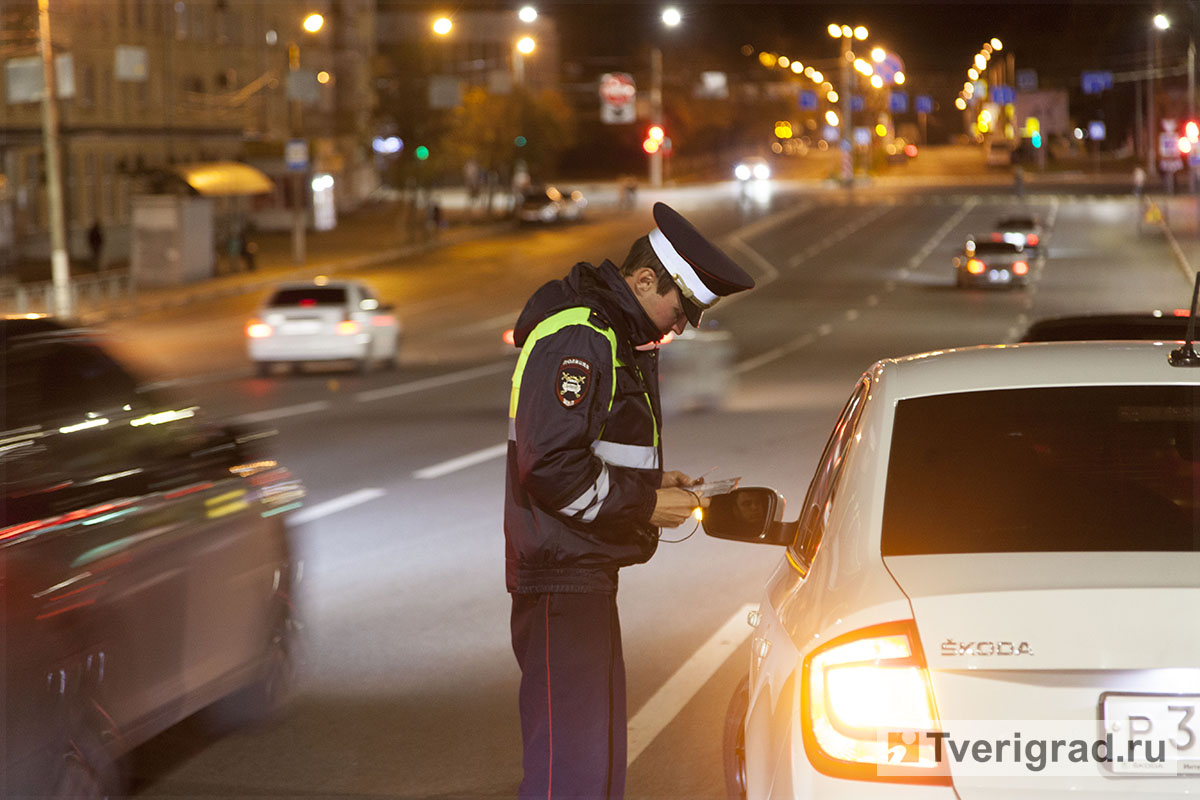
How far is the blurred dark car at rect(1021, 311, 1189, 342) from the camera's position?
8.73 metres

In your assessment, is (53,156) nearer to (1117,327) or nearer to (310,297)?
(310,297)

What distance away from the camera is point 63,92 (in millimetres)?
38562

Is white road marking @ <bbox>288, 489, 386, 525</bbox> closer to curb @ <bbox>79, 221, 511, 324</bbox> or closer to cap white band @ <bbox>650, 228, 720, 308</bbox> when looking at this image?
cap white band @ <bbox>650, 228, 720, 308</bbox>

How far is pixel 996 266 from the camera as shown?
46688 mm

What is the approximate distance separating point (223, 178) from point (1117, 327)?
172 ft

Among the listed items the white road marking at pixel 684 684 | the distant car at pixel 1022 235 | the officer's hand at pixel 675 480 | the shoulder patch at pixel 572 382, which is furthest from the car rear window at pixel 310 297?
the distant car at pixel 1022 235

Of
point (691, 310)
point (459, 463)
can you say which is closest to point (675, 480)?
point (691, 310)

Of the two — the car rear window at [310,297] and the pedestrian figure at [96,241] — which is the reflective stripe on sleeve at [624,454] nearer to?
Answer: the car rear window at [310,297]

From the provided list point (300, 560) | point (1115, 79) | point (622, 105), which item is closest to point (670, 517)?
point (300, 560)

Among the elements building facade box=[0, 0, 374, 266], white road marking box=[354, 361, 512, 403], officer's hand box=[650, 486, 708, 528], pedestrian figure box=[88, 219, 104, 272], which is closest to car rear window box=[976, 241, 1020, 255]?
building facade box=[0, 0, 374, 266]

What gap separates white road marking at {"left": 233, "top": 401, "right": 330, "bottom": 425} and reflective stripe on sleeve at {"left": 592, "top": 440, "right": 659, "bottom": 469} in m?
15.8

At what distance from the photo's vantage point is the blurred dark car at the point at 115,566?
15.7 ft

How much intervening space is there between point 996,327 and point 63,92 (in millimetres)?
21382

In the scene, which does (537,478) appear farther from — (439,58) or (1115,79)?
(1115,79)
